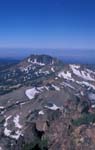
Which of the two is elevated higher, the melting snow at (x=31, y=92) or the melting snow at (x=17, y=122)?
the melting snow at (x=17, y=122)

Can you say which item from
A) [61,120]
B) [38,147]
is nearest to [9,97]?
[61,120]

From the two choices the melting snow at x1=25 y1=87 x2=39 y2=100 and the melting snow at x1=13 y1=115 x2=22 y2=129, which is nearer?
the melting snow at x1=13 y1=115 x2=22 y2=129

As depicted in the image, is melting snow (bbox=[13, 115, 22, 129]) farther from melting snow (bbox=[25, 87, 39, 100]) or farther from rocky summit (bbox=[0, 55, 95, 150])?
melting snow (bbox=[25, 87, 39, 100])

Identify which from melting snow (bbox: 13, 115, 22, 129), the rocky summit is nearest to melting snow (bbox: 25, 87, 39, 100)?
the rocky summit

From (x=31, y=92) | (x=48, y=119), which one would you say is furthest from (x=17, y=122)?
(x=31, y=92)

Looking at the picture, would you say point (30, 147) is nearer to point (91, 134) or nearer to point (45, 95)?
point (91, 134)

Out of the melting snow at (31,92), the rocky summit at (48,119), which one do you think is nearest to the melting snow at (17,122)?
the rocky summit at (48,119)

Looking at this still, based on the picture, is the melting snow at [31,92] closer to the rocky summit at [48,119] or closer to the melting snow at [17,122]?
the rocky summit at [48,119]

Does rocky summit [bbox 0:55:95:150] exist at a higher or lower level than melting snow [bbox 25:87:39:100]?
higher

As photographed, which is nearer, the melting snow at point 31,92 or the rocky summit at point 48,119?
the rocky summit at point 48,119

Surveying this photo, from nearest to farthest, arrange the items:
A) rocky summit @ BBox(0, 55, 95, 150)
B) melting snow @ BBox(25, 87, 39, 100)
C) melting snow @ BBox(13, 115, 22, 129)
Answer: rocky summit @ BBox(0, 55, 95, 150) < melting snow @ BBox(13, 115, 22, 129) < melting snow @ BBox(25, 87, 39, 100)

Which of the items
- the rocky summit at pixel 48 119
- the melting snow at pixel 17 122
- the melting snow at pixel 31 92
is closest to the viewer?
the rocky summit at pixel 48 119
